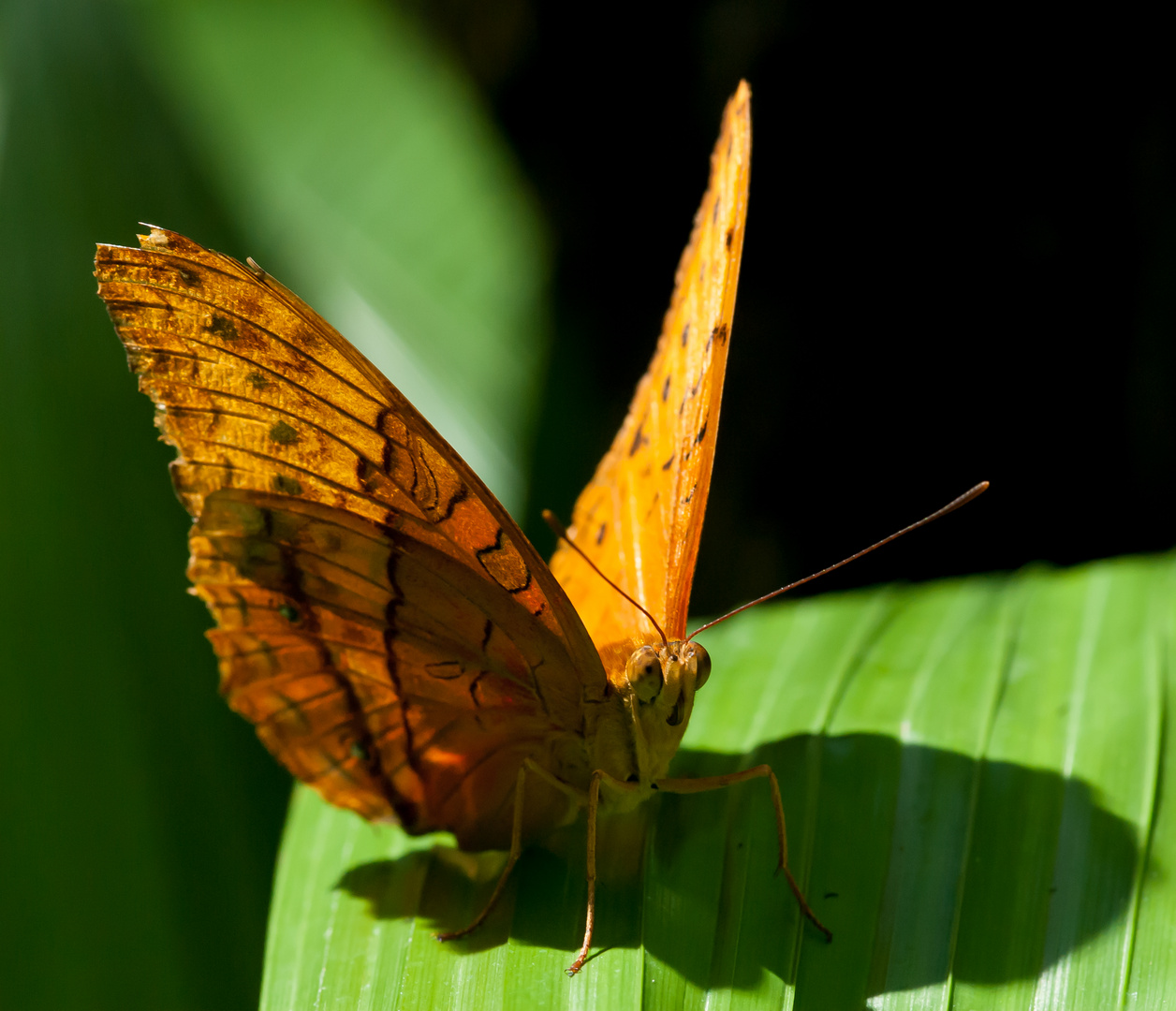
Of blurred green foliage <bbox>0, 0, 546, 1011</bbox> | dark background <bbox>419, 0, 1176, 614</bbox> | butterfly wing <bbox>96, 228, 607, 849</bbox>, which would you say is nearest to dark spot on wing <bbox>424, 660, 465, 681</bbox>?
butterfly wing <bbox>96, 228, 607, 849</bbox>

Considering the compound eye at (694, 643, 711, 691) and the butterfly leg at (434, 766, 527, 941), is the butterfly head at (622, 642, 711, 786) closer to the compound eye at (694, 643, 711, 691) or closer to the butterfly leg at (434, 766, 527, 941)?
the compound eye at (694, 643, 711, 691)

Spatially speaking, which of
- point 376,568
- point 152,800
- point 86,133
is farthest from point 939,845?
point 86,133

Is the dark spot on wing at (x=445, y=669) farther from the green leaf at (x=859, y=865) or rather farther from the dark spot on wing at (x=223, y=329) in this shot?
the dark spot on wing at (x=223, y=329)

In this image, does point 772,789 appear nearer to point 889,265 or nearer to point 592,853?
point 592,853

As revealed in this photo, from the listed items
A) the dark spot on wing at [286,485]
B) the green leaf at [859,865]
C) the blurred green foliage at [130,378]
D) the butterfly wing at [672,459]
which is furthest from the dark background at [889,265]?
the dark spot on wing at [286,485]

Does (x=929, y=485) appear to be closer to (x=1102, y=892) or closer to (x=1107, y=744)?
(x=1107, y=744)

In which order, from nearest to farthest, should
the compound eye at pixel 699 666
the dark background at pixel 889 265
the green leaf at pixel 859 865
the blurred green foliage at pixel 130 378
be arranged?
the green leaf at pixel 859 865, the compound eye at pixel 699 666, the blurred green foliage at pixel 130 378, the dark background at pixel 889 265

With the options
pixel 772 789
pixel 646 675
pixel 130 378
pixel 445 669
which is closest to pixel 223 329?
pixel 445 669
